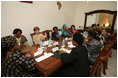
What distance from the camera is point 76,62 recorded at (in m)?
1.11

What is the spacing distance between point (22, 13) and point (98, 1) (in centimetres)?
350

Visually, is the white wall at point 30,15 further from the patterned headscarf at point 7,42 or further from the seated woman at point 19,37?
the patterned headscarf at point 7,42

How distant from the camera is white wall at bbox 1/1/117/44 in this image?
7.82 ft

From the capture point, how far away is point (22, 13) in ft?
8.68

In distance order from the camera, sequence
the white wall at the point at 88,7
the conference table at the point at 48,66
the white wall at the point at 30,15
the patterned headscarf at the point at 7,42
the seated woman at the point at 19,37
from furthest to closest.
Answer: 1. the white wall at the point at 88,7
2. the white wall at the point at 30,15
3. the seated woman at the point at 19,37
4. the conference table at the point at 48,66
5. the patterned headscarf at the point at 7,42

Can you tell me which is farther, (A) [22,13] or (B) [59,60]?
(A) [22,13]

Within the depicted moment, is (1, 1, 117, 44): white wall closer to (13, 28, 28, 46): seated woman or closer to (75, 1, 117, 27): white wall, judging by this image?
(75, 1, 117, 27): white wall

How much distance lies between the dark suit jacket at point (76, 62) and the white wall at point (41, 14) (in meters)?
2.17

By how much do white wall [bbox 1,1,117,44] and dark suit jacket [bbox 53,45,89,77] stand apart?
2166 millimetres

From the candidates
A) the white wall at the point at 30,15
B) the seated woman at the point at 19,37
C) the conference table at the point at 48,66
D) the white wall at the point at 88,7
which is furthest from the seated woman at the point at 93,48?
the white wall at the point at 88,7

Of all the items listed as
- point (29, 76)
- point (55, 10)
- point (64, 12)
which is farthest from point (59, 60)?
point (64, 12)

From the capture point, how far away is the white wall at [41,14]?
2.38m

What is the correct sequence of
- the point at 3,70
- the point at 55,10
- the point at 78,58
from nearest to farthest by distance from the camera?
1. the point at 3,70
2. the point at 78,58
3. the point at 55,10

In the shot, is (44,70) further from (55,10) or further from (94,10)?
(94,10)
